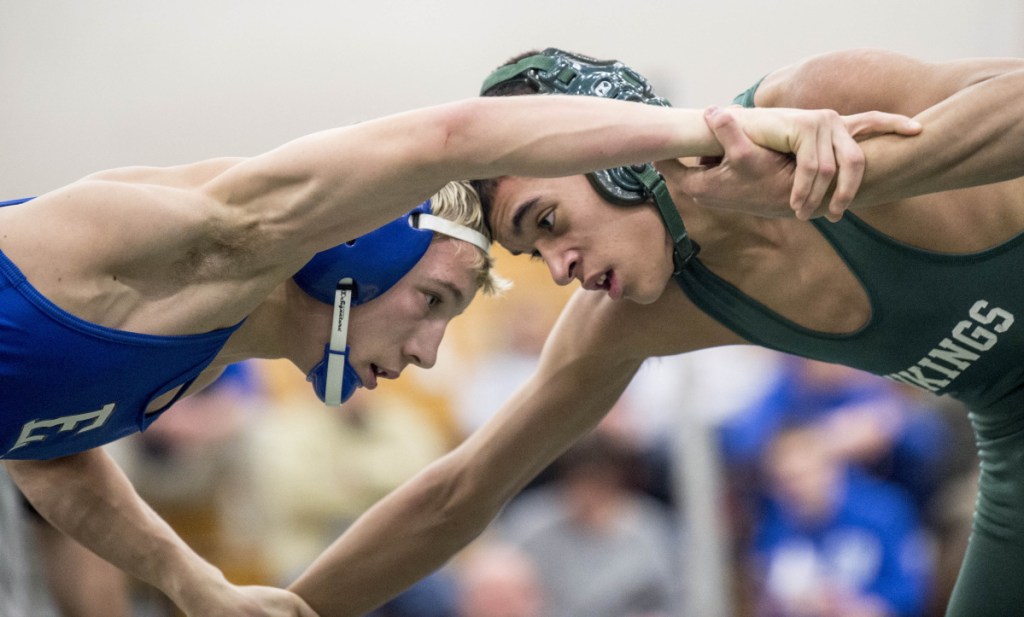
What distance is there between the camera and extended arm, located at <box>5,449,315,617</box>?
2824 millimetres

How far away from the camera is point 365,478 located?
4.09 metres

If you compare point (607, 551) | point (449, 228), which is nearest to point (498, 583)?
point (607, 551)

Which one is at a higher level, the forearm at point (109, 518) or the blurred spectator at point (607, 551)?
the forearm at point (109, 518)

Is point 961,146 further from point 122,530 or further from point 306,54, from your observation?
point 306,54

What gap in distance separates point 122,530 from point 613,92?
1.57 meters

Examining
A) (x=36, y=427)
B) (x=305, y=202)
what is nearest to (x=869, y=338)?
(x=305, y=202)

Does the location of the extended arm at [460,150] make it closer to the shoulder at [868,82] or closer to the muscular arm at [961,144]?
the muscular arm at [961,144]

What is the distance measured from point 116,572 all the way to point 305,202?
2463 millimetres

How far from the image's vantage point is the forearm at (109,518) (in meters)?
2.82

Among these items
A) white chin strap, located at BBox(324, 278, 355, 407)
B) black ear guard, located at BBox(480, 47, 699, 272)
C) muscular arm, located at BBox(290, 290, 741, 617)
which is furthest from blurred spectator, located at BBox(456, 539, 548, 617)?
black ear guard, located at BBox(480, 47, 699, 272)

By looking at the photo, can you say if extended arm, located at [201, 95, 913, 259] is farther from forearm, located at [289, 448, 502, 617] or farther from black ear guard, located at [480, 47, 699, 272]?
forearm, located at [289, 448, 502, 617]

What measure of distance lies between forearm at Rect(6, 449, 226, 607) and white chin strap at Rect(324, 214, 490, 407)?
22.6 inches

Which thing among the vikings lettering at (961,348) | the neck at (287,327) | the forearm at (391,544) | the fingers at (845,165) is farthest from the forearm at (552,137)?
the forearm at (391,544)

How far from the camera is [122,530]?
113 inches
